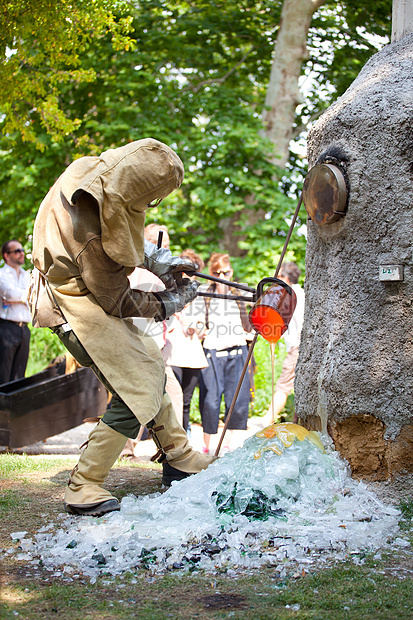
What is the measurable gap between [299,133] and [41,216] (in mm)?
9781

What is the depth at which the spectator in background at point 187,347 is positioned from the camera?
566 centimetres

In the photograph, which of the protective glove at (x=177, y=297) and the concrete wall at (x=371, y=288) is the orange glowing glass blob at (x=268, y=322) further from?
the protective glove at (x=177, y=297)

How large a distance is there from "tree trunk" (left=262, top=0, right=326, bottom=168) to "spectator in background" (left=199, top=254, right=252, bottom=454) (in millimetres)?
5272

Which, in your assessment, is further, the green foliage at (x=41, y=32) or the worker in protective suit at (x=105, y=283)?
the green foliage at (x=41, y=32)

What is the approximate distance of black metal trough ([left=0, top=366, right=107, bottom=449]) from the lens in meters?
5.11

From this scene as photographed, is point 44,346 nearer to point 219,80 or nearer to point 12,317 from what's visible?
point 12,317

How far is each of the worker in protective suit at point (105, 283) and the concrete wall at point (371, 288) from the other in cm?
90

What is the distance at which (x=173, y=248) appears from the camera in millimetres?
10578

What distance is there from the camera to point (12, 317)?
6562mm

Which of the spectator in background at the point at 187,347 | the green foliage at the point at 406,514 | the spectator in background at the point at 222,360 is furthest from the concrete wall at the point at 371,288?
the spectator in background at the point at 222,360

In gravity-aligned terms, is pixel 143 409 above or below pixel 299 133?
below

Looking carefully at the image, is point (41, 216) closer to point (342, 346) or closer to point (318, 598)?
point (342, 346)

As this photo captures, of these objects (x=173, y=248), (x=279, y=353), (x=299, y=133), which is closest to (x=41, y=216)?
(x=279, y=353)

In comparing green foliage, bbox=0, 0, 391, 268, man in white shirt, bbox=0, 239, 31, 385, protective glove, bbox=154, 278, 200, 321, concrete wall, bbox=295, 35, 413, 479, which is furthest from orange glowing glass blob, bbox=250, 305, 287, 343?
green foliage, bbox=0, 0, 391, 268
